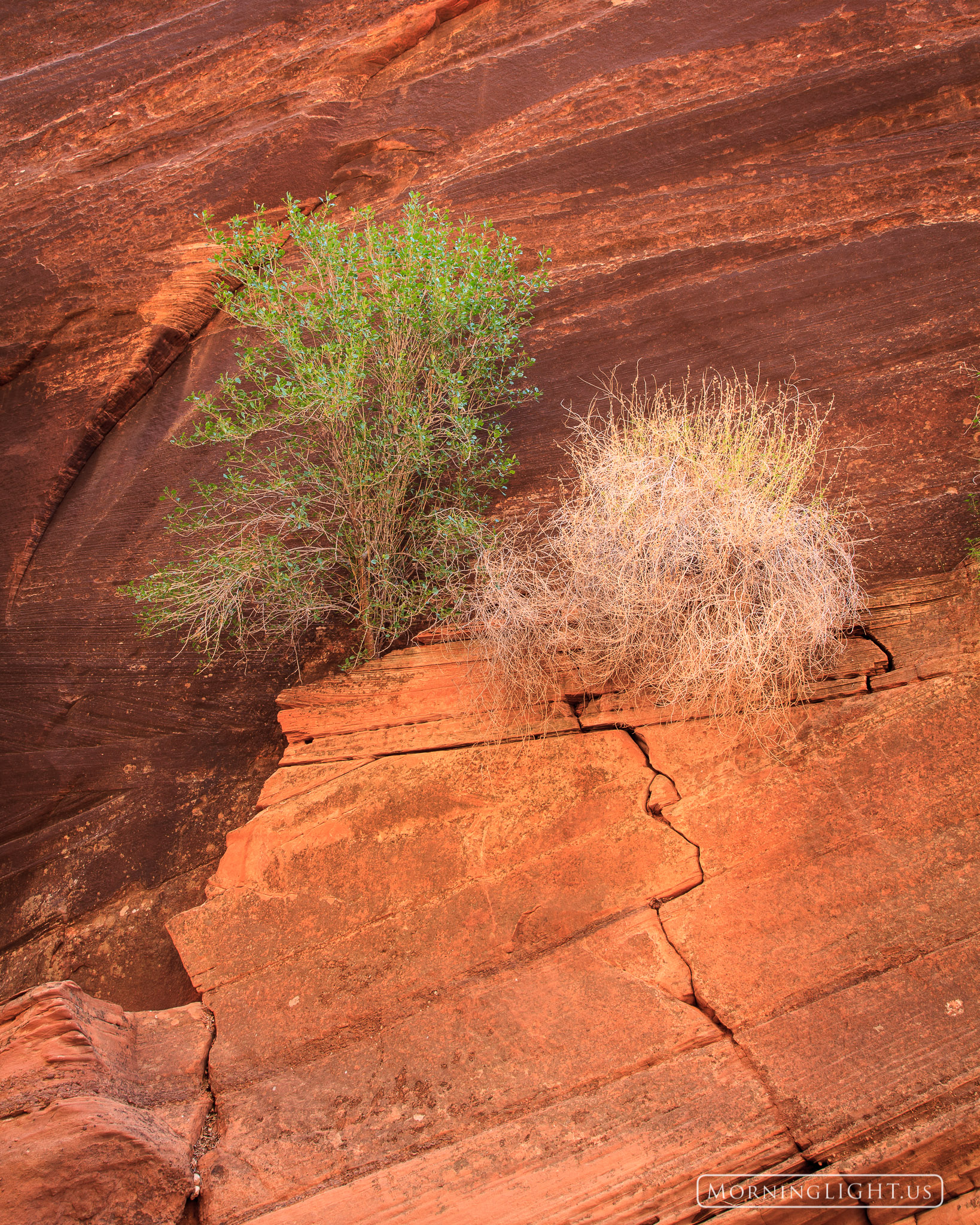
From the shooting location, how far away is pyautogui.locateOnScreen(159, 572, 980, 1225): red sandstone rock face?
318cm

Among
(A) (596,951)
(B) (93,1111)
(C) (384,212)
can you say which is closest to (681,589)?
(A) (596,951)

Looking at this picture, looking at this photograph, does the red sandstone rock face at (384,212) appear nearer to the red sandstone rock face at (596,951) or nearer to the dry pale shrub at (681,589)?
the dry pale shrub at (681,589)

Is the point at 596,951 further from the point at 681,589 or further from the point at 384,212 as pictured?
the point at 384,212

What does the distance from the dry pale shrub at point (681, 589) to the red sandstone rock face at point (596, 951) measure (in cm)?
21

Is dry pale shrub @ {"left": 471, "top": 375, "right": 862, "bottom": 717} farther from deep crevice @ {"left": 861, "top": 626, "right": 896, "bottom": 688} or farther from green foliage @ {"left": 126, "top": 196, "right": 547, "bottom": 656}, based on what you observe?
green foliage @ {"left": 126, "top": 196, "right": 547, "bottom": 656}

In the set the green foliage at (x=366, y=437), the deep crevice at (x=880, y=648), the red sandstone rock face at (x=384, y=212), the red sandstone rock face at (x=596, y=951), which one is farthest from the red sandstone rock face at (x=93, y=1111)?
the deep crevice at (x=880, y=648)

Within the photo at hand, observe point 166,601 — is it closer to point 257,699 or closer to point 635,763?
point 257,699

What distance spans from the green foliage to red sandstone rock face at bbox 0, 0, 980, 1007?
0.66m

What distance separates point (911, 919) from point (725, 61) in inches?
288

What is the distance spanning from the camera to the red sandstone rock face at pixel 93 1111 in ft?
10.1

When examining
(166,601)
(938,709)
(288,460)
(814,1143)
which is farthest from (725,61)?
(814,1143)

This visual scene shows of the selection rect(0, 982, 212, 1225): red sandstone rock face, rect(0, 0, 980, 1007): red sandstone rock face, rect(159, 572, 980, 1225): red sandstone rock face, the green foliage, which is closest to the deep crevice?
rect(159, 572, 980, 1225): red sandstone rock face

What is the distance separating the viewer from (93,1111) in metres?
3.25

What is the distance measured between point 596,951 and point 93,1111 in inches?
89.3
